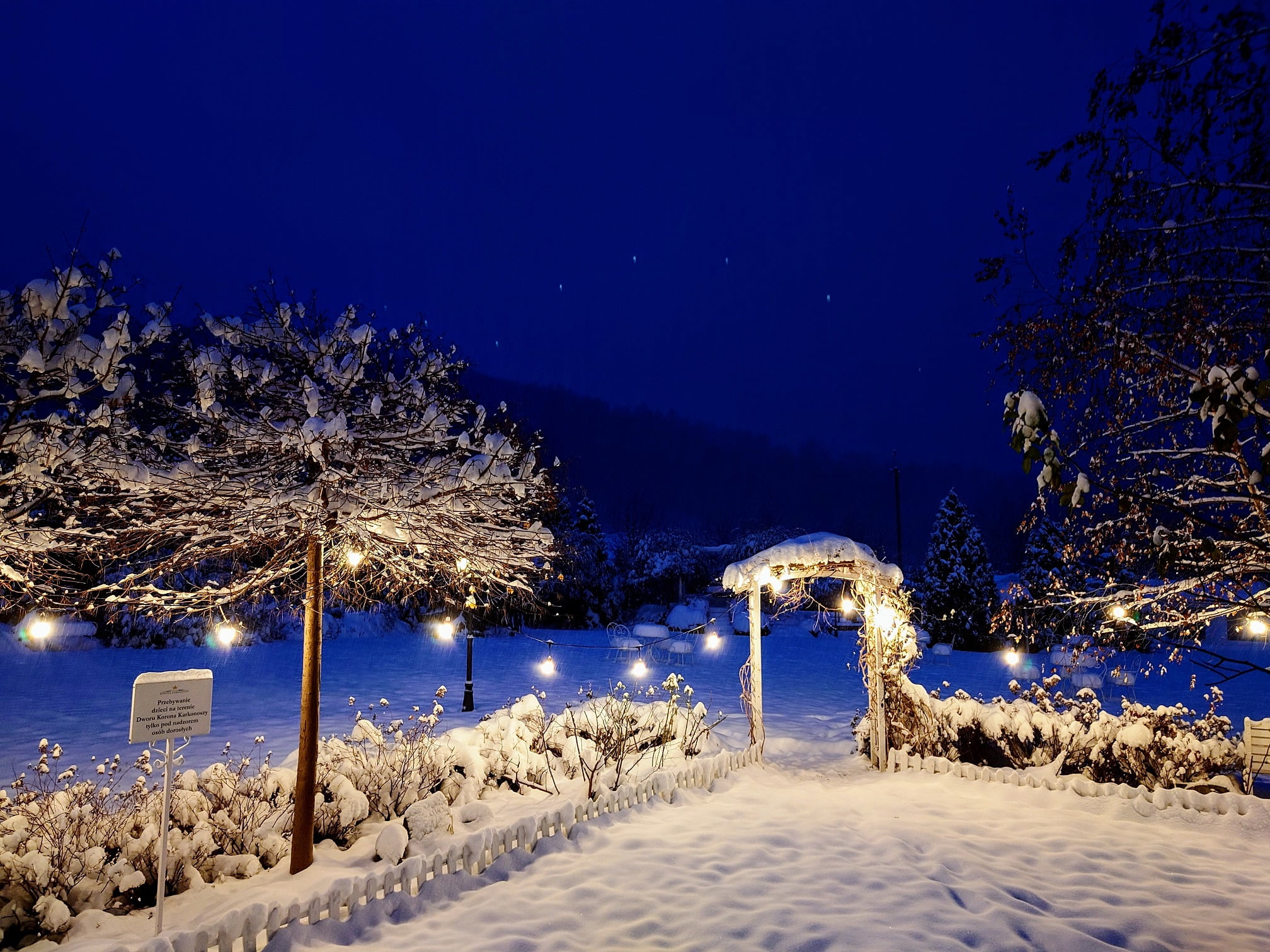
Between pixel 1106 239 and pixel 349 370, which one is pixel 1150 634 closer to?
pixel 1106 239

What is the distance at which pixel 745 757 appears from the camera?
8.35 metres

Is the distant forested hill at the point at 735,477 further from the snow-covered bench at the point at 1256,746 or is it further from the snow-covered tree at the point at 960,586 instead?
the snow-covered bench at the point at 1256,746

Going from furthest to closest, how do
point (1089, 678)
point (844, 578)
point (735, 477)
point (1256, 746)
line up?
point (735, 477)
point (1089, 678)
point (844, 578)
point (1256, 746)

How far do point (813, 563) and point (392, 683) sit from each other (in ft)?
32.8

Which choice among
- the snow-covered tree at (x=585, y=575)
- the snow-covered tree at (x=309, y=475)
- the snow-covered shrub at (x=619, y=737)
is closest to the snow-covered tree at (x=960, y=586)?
the snow-covered tree at (x=585, y=575)

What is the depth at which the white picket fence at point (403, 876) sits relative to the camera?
12.2 feet

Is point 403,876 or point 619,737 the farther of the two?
point 619,737

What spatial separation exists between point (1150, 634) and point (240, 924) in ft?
18.5

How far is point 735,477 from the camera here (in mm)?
73375

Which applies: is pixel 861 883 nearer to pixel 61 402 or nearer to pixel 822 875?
pixel 822 875

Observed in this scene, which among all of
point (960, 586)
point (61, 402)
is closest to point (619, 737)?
point (61, 402)

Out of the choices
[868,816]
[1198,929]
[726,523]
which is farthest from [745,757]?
[726,523]

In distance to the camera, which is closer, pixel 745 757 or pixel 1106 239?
pixel 1106 239

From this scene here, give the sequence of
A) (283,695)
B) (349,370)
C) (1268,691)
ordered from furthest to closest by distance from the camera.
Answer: (1268,691)
(283,695)
(349,370)
